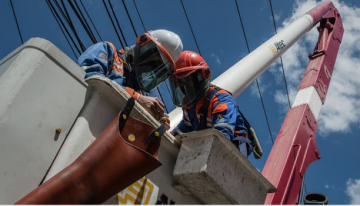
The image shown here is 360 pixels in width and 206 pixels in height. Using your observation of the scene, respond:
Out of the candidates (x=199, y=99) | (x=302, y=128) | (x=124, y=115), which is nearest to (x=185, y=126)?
(x=199, y=99)

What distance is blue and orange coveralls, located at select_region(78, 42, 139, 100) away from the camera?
3.21 m

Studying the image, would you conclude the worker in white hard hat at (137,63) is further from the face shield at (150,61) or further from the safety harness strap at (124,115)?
the safety harness strap at (124,115)

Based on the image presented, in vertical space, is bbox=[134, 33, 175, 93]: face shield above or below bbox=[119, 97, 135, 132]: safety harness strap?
below

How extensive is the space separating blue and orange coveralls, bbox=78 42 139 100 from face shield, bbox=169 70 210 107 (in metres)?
0.56

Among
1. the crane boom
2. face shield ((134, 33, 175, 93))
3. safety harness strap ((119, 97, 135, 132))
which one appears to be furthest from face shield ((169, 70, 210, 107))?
the crane boom

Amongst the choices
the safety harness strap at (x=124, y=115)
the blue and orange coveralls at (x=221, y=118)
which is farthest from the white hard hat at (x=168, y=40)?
the safety harness strap at (x=124, y=115)

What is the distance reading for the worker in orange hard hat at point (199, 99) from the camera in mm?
3992

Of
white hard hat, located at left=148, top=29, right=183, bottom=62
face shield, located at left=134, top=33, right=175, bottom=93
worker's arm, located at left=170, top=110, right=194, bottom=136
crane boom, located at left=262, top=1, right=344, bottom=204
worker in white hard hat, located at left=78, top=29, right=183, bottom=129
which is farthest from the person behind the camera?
crane boom, located at left=262, top=1, right=344, bottom=204

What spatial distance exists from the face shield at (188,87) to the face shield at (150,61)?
0.55 meters

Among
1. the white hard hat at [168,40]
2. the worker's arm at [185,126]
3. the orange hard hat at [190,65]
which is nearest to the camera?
the white hard hat at [168,40]

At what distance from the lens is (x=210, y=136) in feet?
9.12

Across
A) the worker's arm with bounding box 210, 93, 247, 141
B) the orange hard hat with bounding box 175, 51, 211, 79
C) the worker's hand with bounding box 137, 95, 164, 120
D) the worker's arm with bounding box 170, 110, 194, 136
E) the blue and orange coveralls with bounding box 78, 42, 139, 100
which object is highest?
the blue and orange coveralls with bounding box 78, 42, 139, 100

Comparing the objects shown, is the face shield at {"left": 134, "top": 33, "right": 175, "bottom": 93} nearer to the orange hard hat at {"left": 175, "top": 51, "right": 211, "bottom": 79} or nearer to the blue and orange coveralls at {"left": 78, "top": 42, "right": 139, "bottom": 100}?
the blue and orange coveralls at {"left": 78, "top": 42, "right": 139, "bottom": 100}

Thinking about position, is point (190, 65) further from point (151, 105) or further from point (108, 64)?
point (151, 105)
